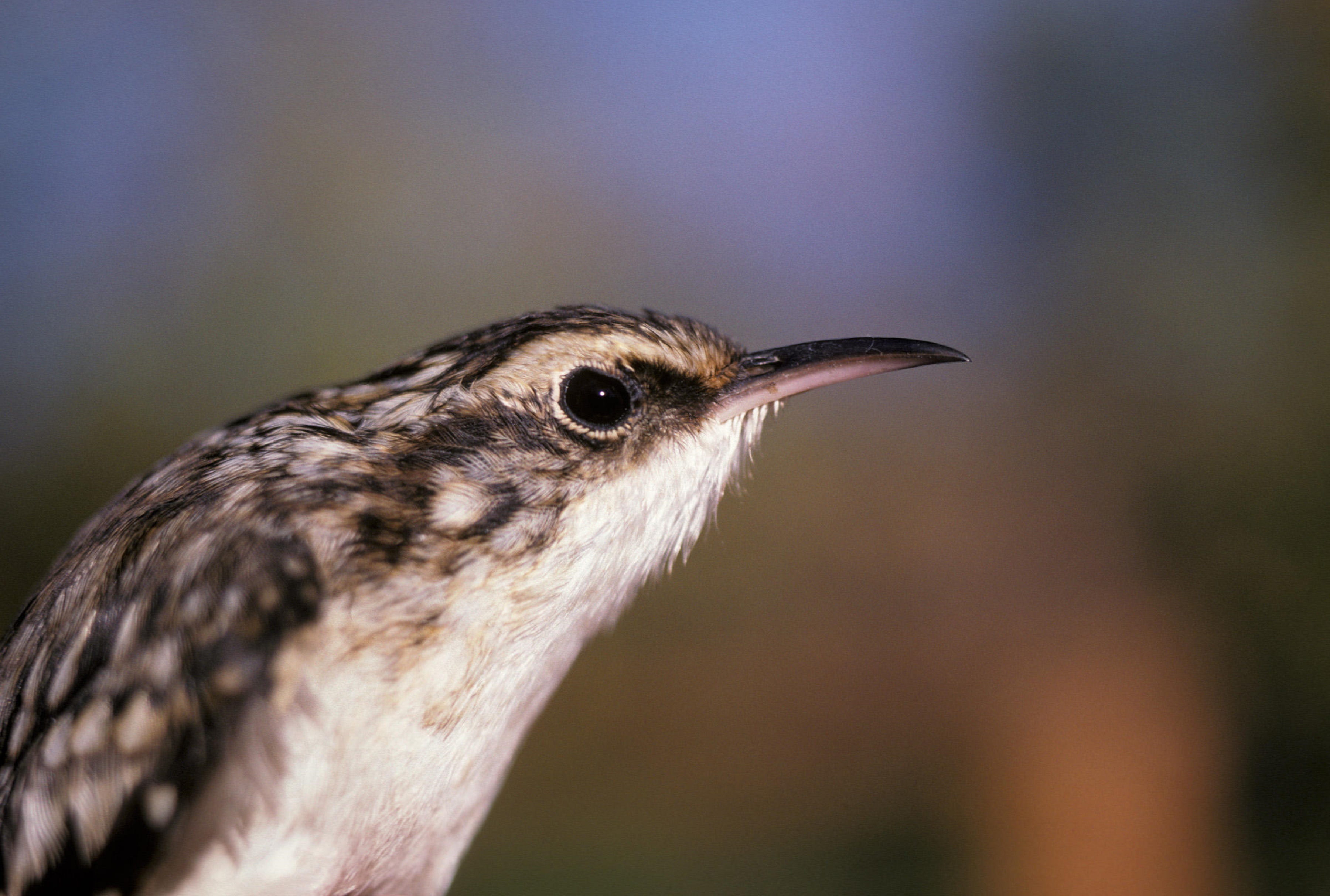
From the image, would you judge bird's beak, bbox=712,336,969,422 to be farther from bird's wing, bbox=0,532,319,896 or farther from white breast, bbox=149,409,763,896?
bird's wing, bbox=0,532,319,896

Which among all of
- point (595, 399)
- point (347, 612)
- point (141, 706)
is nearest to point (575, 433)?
point (595, 399)

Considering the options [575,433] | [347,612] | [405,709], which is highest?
[575,433]

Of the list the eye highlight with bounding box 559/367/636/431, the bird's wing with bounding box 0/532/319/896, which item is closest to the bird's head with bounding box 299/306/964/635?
the eye highlight with bounding box 559/367/636/431

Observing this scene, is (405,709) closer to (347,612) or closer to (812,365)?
(347,612)

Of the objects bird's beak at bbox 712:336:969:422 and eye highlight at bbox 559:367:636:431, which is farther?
bird's beak at bbox 712:336:969:422

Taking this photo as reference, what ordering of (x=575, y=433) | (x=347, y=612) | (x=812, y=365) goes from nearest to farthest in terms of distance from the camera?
1. (x=347, y=612)
2. (x=575, y=433)
3. (x=812, y=365)

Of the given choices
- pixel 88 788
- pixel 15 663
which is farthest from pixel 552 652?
pixel 15 663

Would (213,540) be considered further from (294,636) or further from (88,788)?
(88,788)
